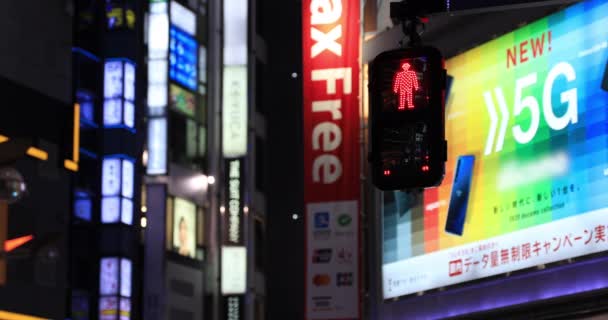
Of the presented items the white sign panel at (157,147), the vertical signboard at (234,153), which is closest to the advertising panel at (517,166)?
the vertical signboard at (234,153)

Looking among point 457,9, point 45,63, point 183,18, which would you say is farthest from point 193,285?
point 457,9

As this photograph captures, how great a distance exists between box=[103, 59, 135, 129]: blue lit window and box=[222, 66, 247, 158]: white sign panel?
3.03 metres

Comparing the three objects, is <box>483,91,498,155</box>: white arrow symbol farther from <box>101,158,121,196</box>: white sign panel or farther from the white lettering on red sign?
<box>101,158,121,196</box>: white sign panel

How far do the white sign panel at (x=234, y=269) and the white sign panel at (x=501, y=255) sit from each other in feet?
64.8

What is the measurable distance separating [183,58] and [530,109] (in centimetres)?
2848

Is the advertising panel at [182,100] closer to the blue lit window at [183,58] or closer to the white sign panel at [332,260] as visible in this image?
the blue lit window at [183,58]

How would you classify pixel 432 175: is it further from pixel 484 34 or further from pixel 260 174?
pixel 260 174

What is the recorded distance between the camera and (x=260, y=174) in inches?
1937

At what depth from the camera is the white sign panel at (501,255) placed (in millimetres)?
16016

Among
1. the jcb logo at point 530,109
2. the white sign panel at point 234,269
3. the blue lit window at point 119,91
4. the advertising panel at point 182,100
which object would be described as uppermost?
the advertising panel at point 182,100

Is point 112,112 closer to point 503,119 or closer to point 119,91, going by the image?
point 119,91

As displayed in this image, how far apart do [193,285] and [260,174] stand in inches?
225

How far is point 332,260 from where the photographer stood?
2056cm

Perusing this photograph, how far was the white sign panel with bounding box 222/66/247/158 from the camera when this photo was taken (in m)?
39.6
